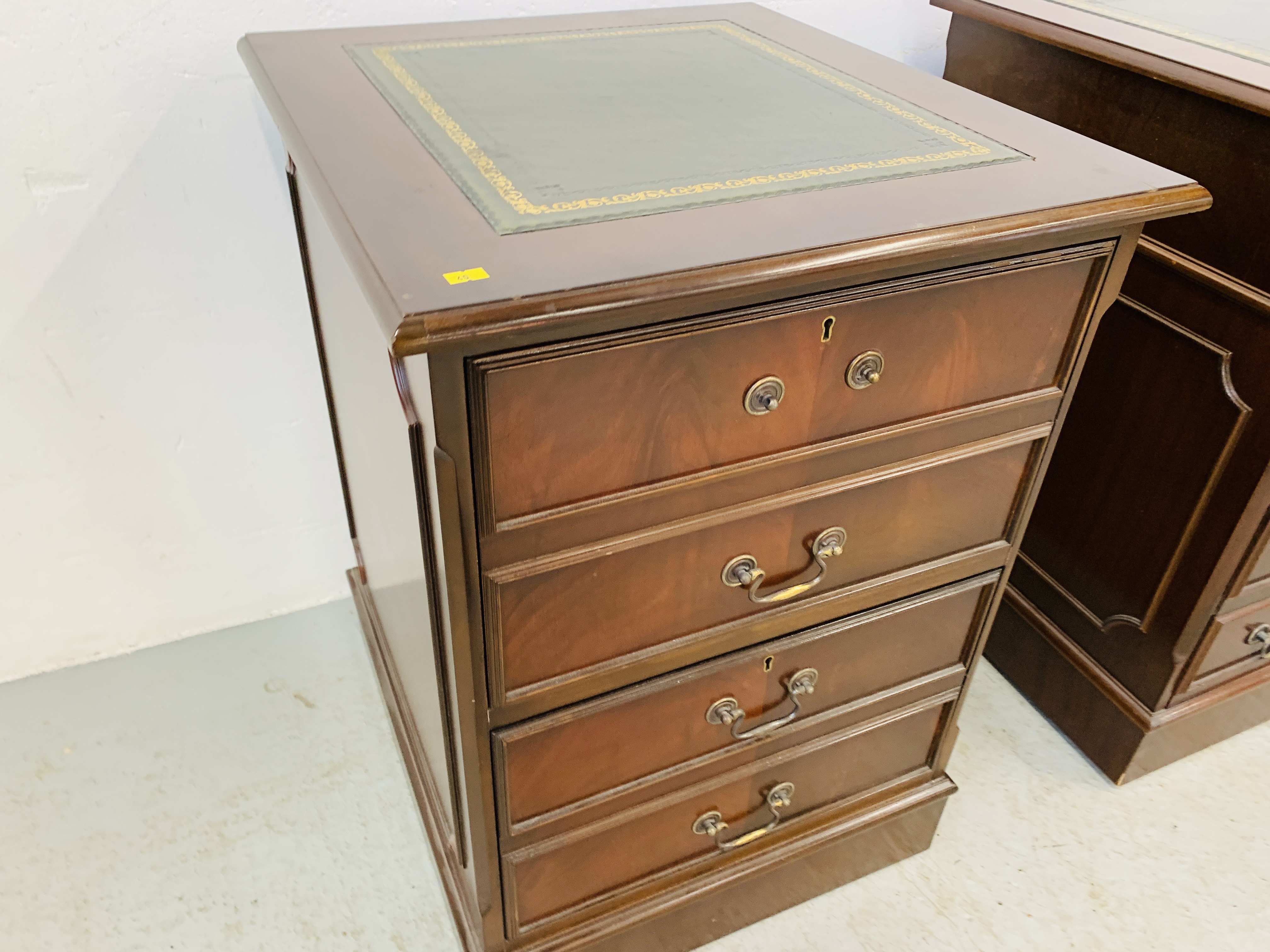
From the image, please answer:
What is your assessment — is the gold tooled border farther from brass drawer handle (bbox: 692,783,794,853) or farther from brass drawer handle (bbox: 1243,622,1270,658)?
brass drawer handle (bbox: 1243,622,1270,658)

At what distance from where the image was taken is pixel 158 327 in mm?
1250

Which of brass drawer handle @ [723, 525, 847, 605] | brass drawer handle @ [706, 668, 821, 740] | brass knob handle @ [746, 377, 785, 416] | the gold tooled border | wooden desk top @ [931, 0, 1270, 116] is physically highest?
wooden desk top @ [931, 0, 1270, 116]

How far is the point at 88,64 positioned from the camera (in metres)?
1.06

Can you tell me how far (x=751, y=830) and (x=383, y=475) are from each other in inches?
23.1

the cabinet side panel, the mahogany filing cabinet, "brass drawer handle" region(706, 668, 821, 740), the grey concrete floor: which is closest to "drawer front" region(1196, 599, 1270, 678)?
the grey concrete floor

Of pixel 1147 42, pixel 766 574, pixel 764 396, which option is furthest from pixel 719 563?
pixel 1147 42

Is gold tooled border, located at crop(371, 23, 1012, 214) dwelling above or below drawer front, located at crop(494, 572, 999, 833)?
above

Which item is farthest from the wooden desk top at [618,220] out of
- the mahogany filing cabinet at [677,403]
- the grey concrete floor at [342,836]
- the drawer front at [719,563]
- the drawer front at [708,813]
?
the grey concrete floor at [342,836]

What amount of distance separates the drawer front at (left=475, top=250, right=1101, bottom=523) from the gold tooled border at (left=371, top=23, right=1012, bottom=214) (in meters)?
0.12

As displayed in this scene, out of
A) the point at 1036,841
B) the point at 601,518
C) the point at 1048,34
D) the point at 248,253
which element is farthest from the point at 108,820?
the point at 1048,34

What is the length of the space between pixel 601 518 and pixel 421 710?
0.50 metres

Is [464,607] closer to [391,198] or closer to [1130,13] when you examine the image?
[391,198]

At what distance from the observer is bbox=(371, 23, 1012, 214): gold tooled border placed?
70 cm

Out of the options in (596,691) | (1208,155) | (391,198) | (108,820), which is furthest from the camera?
(108,820)
